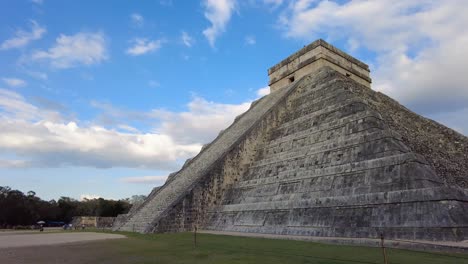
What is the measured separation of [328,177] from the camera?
32.0ft

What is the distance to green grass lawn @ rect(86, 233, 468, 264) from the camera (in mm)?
5691

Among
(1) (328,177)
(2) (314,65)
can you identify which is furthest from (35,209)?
(1) (328,177)

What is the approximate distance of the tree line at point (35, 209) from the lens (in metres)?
36.7

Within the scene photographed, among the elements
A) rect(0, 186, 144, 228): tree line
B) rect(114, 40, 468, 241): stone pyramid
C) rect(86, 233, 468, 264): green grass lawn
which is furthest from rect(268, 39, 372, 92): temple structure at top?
rect(0, 186, 144, 228): tree line

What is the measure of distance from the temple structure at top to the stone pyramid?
146 cm

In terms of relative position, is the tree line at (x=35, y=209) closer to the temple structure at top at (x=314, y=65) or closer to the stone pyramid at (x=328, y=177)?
the stone pyramid at (x=328, y=177)

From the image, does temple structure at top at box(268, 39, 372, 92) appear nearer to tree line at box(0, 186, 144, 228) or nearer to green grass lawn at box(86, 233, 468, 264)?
green grass lawn at box(86, 233, 468, 264)

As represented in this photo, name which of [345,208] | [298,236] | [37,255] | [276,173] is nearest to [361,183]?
[345,208]

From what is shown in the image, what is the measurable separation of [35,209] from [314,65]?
35766mm

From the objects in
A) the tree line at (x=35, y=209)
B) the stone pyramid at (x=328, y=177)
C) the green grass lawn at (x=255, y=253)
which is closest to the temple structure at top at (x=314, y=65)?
the stone pyramid at (x=328, y=177)

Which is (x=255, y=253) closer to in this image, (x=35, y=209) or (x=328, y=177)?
(x=328, y=177)

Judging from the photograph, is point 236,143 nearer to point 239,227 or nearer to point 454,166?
point 239,227

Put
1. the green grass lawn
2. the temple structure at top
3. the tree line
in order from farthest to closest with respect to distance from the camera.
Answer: the tree line, the temple structure at top, the green grass lawn

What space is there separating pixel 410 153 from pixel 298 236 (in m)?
3.36
